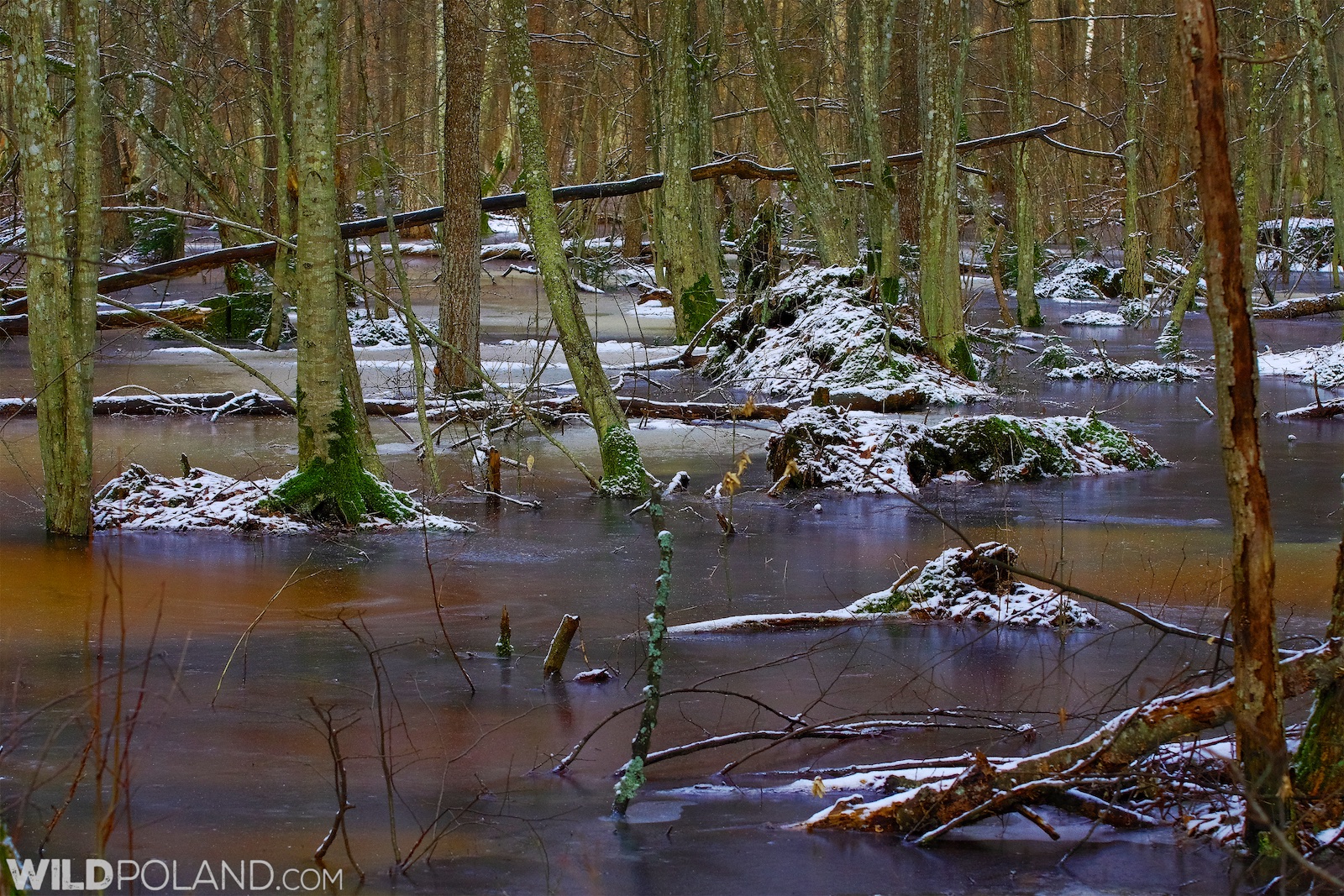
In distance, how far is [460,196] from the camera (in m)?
18.1

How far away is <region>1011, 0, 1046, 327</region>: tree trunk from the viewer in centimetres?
2683

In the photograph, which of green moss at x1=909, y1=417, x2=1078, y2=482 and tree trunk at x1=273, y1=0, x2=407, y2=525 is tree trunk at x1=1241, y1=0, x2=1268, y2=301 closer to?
green moss at x1=909, y1=417, x2=1078, y2=482

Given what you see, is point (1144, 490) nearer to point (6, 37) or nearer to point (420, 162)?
point (6, 37)

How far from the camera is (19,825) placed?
4.68m

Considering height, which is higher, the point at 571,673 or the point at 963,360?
the point at 963,360

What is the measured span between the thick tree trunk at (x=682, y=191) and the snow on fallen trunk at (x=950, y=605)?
48.6 feet

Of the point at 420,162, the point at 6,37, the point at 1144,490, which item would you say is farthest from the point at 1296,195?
the point at 6,37

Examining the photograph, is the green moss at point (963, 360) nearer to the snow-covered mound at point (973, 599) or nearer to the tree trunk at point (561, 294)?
the tree trunk at point (561, 294)

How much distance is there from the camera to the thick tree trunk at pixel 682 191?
23156mm

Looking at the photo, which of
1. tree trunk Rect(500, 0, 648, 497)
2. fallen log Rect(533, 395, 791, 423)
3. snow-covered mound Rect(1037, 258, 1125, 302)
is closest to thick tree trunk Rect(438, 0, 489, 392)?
fallen log Rect(533, 395, 791, 423)

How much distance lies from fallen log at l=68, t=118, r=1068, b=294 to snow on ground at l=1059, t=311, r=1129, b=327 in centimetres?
959

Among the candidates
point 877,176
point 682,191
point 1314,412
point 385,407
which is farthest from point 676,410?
point 877,176

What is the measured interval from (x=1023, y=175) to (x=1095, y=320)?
546cm

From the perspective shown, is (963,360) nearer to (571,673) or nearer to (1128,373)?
(1128,373)
